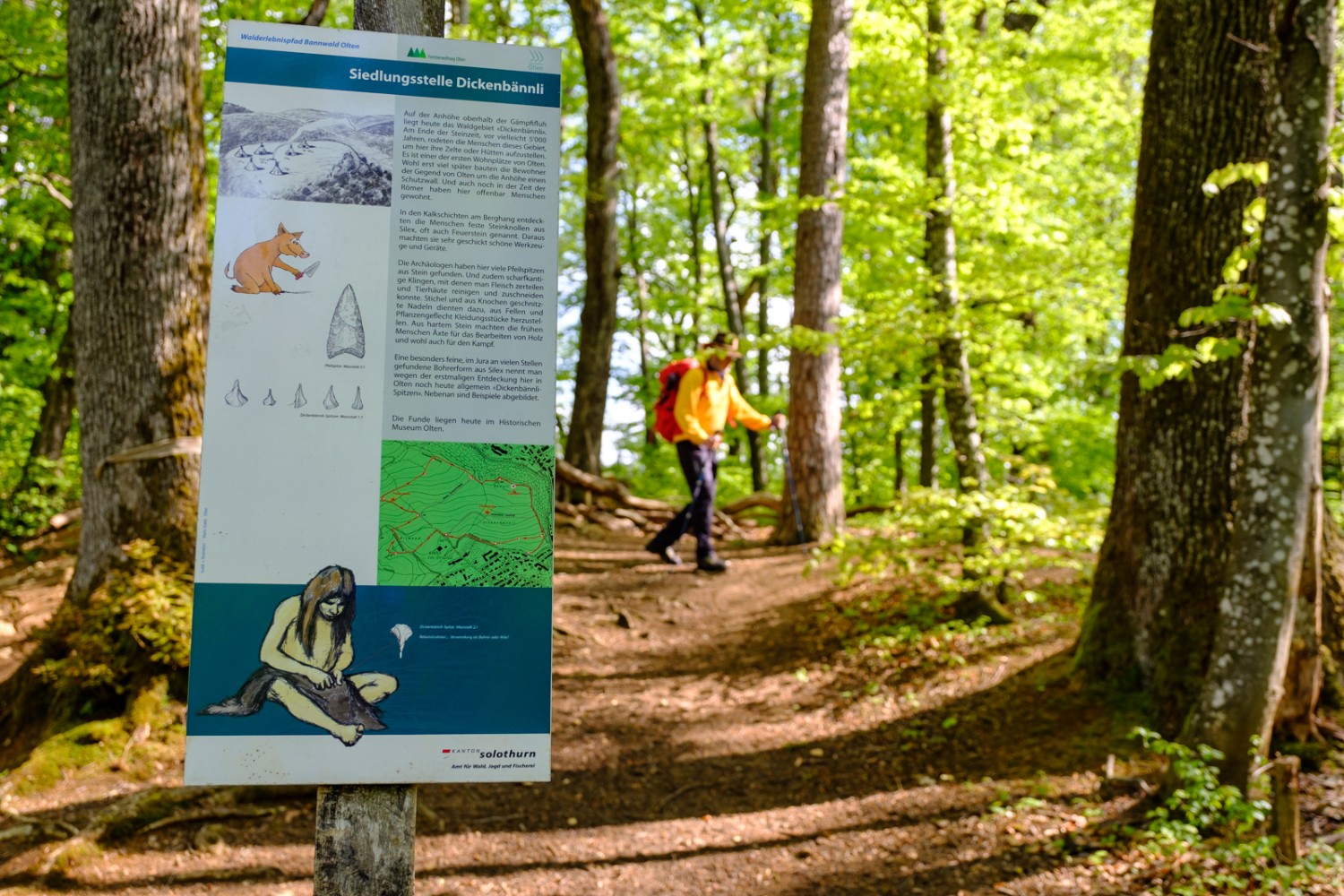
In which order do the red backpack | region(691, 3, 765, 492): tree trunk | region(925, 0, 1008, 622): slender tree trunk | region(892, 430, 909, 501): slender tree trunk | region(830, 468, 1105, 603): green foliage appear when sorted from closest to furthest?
1. region(830, 468, 1105, 603): green foliage
2. region(925, 0, 1008, 622): slender tree trunk
3. the red backpack
4. region(691, 3, 765, 492): tree trunk
5. region(892, 430, 909, 501): slender tree trunk

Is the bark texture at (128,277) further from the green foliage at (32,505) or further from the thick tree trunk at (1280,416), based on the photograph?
the green foliage at (32,505)

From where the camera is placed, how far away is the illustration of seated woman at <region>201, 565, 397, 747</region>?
7.25 feet

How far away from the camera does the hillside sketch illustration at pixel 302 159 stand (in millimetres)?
2279

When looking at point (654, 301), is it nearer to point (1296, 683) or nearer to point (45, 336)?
point (45, 336)

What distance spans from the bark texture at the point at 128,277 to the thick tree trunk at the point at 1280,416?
5.09m

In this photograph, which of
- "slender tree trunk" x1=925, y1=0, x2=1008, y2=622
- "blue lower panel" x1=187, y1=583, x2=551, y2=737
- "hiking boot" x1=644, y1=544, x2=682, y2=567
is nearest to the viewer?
"blue lower panel" x1=187, y1=583, x2=551, y2=737

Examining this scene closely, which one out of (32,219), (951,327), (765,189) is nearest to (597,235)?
(765,189)

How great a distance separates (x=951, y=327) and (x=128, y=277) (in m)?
5.05

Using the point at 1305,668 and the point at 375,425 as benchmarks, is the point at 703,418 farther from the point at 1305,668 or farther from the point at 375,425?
the point at 375,425

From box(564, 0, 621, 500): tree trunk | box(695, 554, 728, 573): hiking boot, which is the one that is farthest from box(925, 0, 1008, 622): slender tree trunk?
box(564, 0, 621, 500): tree trunk

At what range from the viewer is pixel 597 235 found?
13297mm

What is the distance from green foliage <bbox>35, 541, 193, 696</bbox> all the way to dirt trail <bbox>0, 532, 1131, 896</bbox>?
1.98 ft

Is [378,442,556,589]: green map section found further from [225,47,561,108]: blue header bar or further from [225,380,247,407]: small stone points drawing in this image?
[225,47,561,108]: blue header bar

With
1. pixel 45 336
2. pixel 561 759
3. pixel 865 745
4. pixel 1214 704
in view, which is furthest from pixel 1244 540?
pixel 45 336
